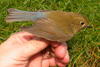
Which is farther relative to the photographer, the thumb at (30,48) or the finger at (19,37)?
the finger at (19,37)

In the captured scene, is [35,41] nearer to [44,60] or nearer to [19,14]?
[19,14]

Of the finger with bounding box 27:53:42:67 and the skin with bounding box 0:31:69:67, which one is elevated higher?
the skin with bounding box 0:31:69:67

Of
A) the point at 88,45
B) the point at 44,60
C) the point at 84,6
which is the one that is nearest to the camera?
the point at 44,60

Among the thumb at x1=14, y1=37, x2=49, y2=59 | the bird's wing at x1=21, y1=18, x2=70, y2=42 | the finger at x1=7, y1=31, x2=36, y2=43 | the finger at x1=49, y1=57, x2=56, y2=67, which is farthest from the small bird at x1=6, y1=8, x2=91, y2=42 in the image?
the finger at x1=49, y1=57, x2=56, y2=67

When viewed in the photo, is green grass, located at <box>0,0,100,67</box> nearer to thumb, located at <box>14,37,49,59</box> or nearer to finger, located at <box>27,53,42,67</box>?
finger, located at <box>27,53,42,67</box>

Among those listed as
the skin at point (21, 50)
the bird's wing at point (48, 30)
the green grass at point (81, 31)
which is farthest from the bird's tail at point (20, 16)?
the green grass at point (81, 31)

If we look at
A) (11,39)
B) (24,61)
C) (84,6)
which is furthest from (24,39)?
(84,6)

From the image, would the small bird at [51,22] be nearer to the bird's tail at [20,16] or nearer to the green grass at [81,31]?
the bird's tail at [20,16]
